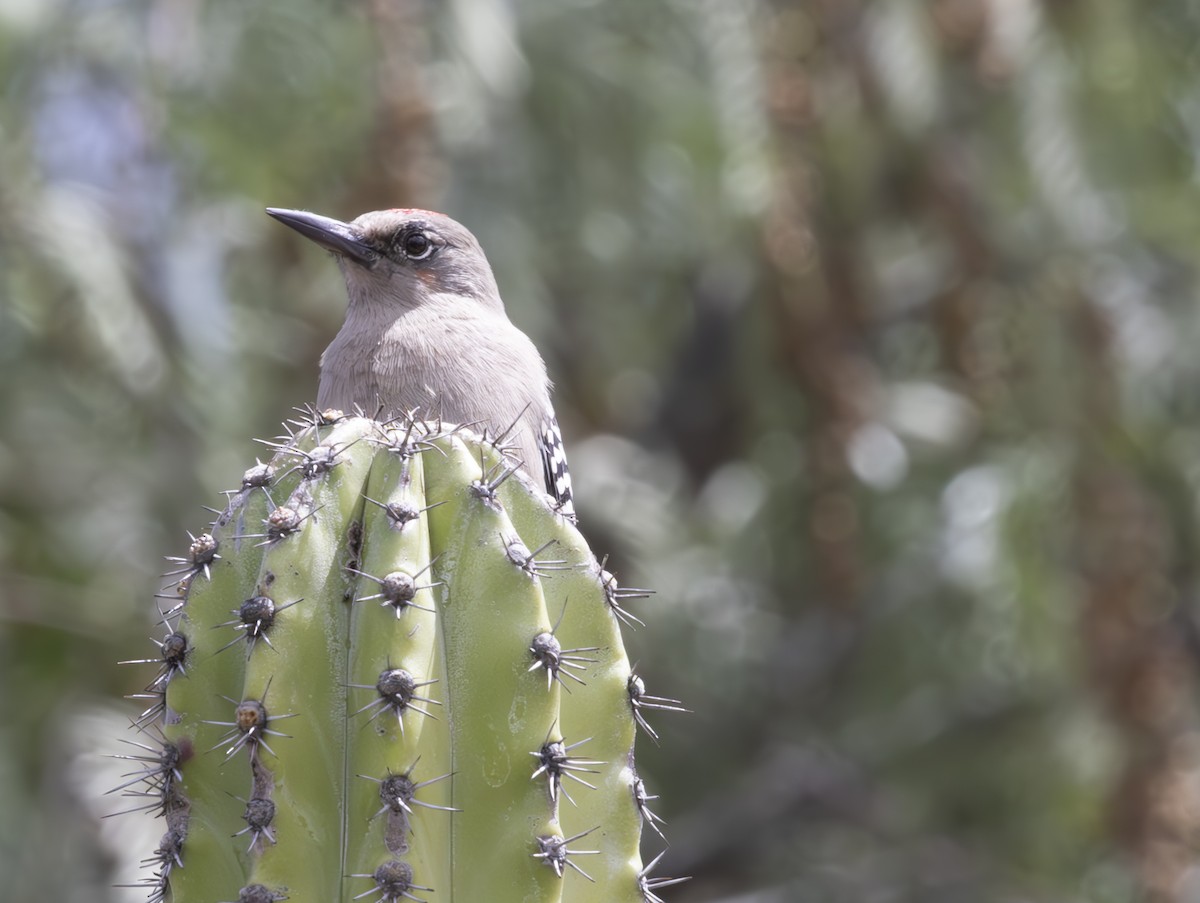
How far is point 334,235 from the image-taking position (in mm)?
4746

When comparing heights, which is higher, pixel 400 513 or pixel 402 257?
pixel 402 257

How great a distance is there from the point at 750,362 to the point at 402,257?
21.7ft

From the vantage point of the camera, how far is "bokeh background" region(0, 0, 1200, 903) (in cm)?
825

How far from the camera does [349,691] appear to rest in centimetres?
273

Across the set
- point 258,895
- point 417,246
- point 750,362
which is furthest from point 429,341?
point 750,362

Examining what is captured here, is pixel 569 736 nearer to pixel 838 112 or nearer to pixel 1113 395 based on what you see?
pixel 1113 395

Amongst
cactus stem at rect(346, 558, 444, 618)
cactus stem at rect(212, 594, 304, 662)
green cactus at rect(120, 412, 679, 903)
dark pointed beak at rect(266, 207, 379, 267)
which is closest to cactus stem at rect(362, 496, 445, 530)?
green cactus at rect(120, 412, 679, 903)

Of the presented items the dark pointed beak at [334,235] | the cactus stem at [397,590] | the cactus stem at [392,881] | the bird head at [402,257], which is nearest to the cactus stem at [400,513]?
the cactus stem at [397,590]

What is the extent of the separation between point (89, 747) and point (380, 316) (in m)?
4.02

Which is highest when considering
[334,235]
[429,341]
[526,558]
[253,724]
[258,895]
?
[334,235]

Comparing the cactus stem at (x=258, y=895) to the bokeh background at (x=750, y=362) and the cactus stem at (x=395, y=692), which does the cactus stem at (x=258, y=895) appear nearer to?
the cactus stem at (x=395, y=692)

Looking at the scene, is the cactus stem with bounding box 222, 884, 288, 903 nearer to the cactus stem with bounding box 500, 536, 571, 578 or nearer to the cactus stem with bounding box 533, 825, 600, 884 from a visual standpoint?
the cactus stem with bounding box 533, 825, 600, 884

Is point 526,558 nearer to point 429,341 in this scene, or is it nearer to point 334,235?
point 429,341

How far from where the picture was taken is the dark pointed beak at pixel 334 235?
4.52 metres
